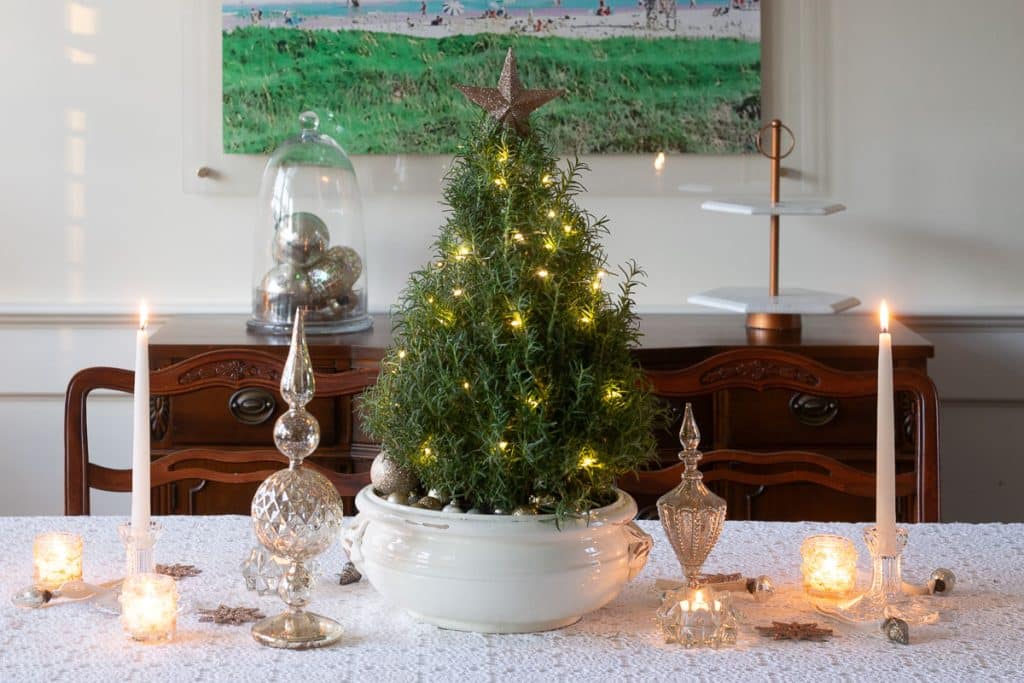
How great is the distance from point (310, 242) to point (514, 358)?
1.68 metres

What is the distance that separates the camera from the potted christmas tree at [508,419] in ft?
3.60

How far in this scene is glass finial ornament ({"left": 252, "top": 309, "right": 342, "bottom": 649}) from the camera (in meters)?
1.10

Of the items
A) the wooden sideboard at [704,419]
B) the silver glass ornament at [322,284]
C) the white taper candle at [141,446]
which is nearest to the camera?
the white taper candle at [141,446]

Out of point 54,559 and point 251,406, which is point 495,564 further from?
point 251,406

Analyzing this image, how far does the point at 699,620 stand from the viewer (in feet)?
3.69

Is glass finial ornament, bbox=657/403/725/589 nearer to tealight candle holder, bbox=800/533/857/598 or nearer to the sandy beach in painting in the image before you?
tealight candle holder, bbox=800/533/857/598

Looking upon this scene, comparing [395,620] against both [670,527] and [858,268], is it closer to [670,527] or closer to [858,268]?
[670,527]

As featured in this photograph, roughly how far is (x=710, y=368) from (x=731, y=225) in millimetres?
1137

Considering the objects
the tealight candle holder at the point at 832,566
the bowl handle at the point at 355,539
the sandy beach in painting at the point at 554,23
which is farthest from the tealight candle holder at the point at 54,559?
the sandy beach in painting at the point at 554,23

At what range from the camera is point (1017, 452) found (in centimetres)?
304

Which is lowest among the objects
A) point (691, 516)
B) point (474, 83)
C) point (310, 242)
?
point (691, 516)

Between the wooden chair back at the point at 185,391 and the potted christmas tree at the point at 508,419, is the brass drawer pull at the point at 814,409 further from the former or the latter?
the potted christmas tree at the point at 508,419

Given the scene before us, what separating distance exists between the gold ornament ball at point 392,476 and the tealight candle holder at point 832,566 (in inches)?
16.1

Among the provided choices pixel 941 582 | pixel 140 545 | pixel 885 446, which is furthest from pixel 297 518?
pixel 941 582
